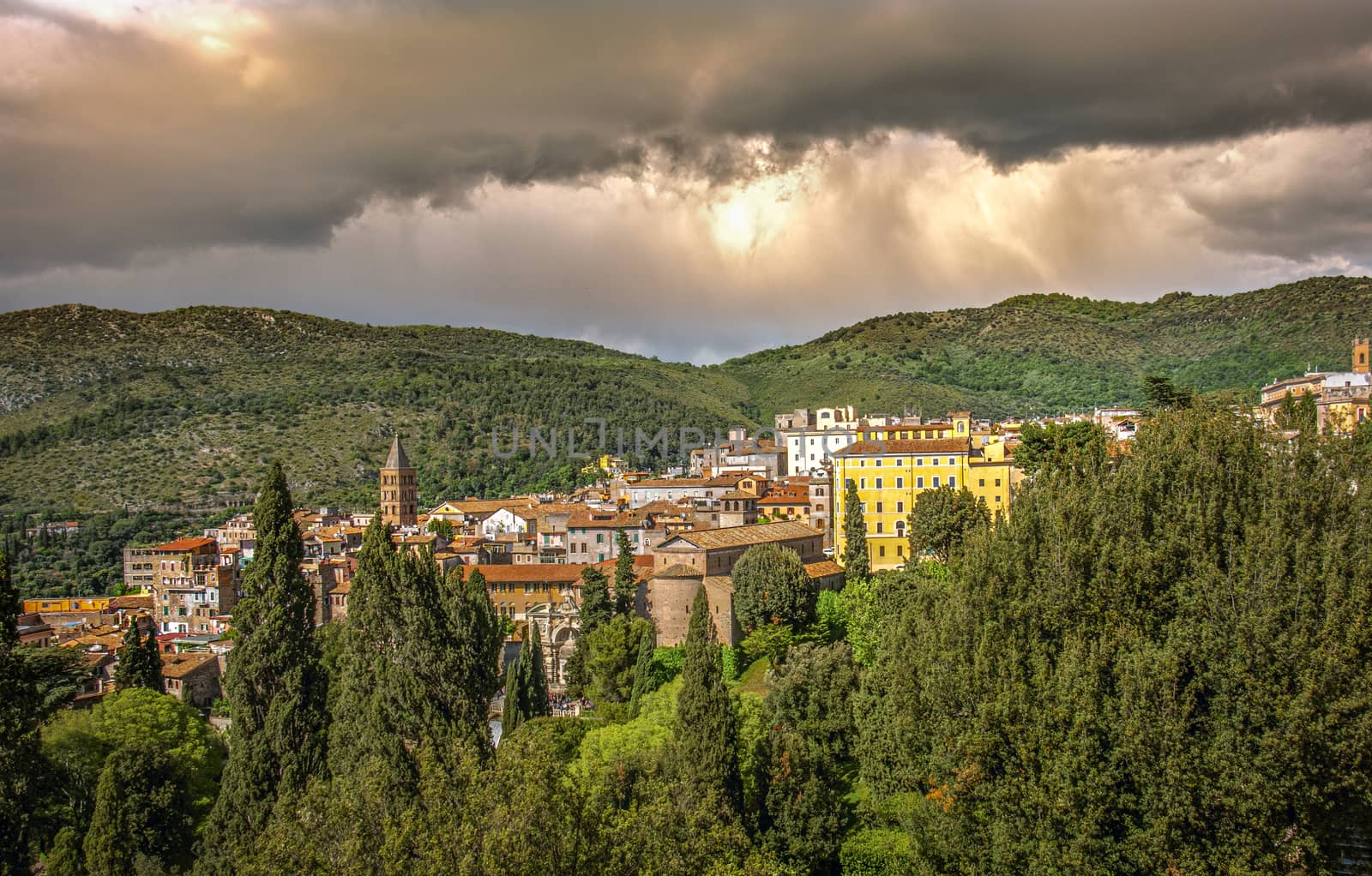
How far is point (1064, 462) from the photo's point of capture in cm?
3353

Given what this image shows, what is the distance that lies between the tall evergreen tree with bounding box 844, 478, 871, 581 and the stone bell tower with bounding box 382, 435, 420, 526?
52474 millimetres

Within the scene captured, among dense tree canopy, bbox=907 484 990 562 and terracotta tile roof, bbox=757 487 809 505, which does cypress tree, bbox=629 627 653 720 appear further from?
terracotta tile roof, bbox=757 487 809 505

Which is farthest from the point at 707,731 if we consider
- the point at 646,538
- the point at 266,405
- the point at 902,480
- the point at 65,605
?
the point at 266,405

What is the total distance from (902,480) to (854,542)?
653 centimetres

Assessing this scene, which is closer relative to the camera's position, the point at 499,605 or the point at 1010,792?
the point at 1010,792

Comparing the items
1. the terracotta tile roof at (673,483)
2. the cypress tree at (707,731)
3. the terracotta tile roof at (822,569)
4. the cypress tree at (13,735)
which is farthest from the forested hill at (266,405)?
the cypress tree at (13,735)

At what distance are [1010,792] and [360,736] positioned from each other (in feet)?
55.8

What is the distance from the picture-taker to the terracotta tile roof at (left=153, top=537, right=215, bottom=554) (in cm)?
8331

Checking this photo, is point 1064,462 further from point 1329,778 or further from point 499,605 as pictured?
point 499,605

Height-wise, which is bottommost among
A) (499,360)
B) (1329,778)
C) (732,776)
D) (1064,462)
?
(732,776)

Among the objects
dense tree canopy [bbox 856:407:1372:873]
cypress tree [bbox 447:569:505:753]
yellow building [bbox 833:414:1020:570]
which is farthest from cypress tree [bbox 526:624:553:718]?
dense tree canopy [bbox 856:407:1372:873]

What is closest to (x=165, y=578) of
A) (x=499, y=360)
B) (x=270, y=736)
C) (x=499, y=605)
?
(x=499, y=605)

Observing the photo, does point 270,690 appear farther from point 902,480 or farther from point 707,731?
point 902,480

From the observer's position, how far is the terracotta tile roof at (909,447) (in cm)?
6225
